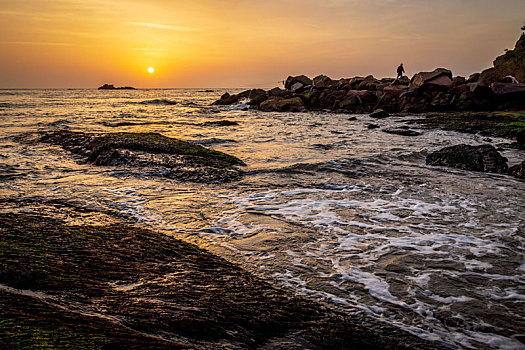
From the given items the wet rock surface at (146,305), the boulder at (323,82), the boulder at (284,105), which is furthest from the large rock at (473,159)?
the boulder at (323,82)

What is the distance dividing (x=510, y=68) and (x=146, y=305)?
30813 mm

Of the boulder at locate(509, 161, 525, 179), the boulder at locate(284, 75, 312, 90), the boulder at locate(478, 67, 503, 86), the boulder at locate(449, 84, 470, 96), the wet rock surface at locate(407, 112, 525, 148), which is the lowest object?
the boulder at locate(509, 161, 525, 179)

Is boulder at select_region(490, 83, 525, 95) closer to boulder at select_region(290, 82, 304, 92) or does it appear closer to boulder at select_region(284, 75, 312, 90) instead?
boulder at select_region(290, 82, 304, 92)

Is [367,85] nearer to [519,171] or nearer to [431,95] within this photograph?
[431,95]

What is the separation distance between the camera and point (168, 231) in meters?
4.09

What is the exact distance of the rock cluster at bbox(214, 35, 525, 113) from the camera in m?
20.7

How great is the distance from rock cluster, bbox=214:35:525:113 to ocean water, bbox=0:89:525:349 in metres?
14.7

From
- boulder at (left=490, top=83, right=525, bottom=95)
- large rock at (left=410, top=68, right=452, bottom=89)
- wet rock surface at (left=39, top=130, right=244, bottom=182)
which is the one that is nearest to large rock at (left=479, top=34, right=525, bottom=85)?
large rock at (left=410, top=68, right=452, bottom=89)

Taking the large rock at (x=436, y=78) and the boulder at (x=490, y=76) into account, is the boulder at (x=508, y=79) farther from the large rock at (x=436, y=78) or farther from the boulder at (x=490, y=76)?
the large rock at (x=436, y=78)


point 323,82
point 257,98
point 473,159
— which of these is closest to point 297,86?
point 323,82

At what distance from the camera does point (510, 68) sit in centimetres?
2508

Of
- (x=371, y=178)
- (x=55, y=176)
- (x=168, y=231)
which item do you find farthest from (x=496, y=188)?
(x=55, y=176)

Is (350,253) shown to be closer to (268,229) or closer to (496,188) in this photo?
(268,229)

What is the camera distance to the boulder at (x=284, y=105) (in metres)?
30.4
